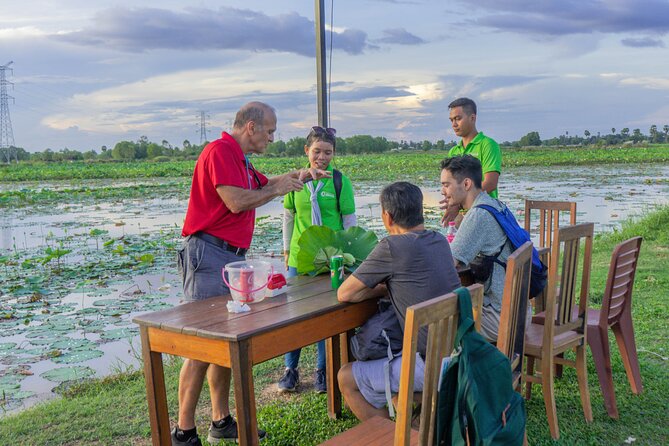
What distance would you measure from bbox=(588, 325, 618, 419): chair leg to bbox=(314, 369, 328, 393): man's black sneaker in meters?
1.51

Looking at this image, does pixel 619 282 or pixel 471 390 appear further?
pixel 619 282

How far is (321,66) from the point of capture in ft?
14.9

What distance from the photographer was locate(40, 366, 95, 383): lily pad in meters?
4.50

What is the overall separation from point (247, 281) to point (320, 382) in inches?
52.0

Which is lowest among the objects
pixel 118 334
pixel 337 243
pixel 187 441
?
pixel 118 334

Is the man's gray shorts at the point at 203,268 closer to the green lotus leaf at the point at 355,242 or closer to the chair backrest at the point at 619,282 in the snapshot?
the green lotus leaf at the point at 355,242

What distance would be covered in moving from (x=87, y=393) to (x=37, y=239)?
776 cm

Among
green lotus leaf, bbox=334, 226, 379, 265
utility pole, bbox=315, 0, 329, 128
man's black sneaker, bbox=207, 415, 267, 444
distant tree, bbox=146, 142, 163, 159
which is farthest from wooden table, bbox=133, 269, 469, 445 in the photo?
distant tree, bbox=146, 142, 163, 159

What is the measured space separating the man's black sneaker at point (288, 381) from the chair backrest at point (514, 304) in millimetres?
1546

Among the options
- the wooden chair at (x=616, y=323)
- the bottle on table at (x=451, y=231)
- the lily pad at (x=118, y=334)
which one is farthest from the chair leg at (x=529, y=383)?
the lily pad at (x=118, y=334)

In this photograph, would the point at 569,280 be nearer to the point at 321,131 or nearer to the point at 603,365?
the point at 603,365

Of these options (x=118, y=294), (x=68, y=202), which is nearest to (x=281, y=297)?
(x=118, y=294)

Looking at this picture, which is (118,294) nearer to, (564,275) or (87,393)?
(87,393)

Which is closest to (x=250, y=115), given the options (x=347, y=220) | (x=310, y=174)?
(x=310, y=174)
